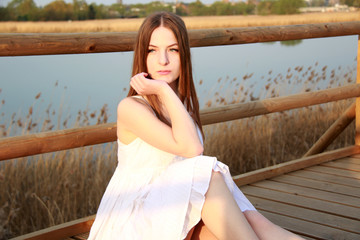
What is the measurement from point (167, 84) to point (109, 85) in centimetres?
739

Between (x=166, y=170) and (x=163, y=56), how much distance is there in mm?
445

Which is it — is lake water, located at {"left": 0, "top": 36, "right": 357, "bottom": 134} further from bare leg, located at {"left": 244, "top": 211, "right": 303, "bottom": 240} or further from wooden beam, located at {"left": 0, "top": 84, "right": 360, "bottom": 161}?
bare leg, located at {"left": 244, "top": 211, "right": 303, "bottom": 240}

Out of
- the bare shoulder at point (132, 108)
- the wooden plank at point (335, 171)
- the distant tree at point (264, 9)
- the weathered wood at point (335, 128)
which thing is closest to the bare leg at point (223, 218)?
the bare shoulder at point (132, 108)

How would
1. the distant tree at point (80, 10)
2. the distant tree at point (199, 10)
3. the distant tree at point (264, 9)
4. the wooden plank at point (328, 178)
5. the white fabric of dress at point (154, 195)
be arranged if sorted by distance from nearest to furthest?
the white fabric of dress at point (154, 195)
the wooden plank at point (328, 178)
the distant tree at point (264, 9)
the distant tree at point (199, 10)
the distant tree at point (80, 10)

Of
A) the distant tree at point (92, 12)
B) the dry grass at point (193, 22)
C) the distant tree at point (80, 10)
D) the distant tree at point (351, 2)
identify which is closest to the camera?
the dry grass at point (193, 22)

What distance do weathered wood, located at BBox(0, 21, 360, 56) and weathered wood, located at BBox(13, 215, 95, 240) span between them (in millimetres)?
816

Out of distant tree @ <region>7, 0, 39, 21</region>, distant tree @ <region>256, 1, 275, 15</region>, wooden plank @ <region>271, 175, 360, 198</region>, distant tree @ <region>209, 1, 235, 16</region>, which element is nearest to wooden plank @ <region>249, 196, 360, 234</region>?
wooden plank @ <region>271, 175, 360, 198</region>

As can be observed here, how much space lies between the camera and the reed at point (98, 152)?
136 inches

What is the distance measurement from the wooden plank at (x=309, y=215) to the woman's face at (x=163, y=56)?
1.12 metres

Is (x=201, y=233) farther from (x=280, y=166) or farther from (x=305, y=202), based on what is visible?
(x=280, y=166)

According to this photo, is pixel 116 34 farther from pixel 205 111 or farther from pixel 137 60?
pixel 205 111

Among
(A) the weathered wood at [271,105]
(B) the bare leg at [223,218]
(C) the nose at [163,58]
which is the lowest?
(B) the bare leg at [223,218]

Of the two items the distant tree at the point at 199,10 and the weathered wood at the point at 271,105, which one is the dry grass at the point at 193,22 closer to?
the distant tree at the point at 199,10

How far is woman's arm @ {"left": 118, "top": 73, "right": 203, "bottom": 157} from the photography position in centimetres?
183
